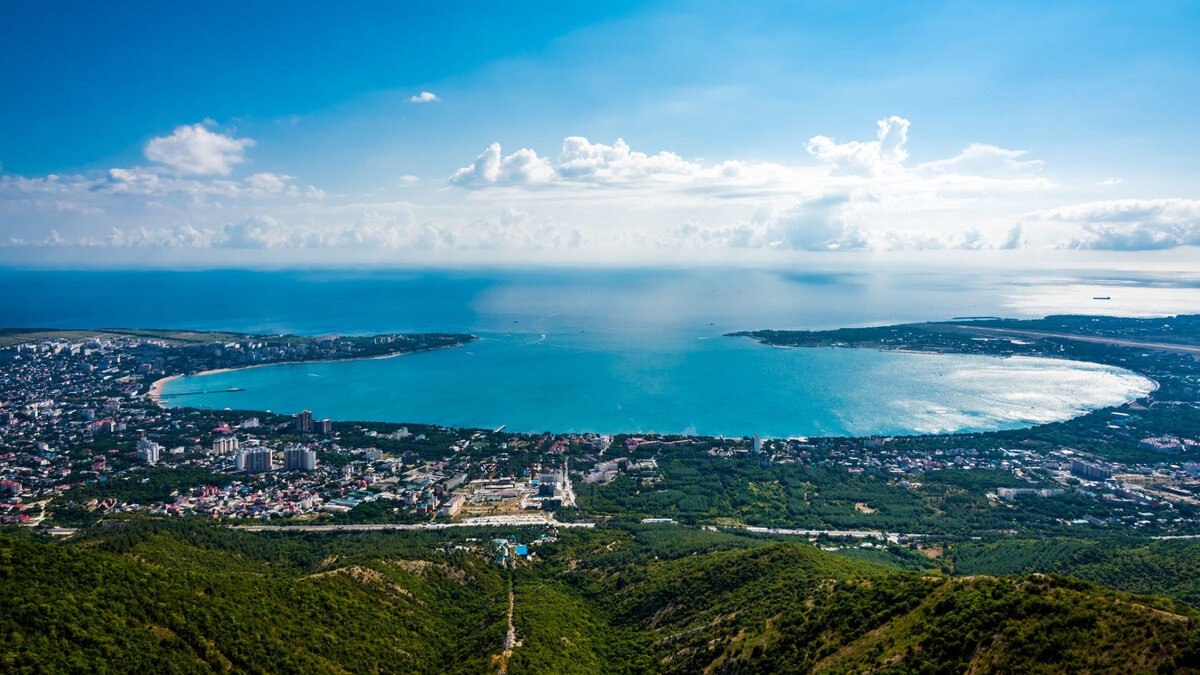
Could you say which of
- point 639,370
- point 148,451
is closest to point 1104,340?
point 639,370

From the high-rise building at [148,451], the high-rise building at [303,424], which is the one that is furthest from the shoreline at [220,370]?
the high-rise building at [303,424]

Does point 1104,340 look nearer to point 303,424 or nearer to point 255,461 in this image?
point 303,424

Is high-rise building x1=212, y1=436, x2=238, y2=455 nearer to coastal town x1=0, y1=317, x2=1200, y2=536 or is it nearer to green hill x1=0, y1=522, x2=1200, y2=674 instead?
coastal town x1=0, y1=317, x2=1200, y2=536

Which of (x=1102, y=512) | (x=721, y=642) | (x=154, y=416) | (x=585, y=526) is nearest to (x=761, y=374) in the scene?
(x=1102, y=512)

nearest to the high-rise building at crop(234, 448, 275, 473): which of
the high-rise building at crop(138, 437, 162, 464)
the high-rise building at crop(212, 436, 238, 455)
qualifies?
the high-rise building at crop(212, 436, 238, 455)

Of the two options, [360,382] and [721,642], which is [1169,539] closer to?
[721,642]
